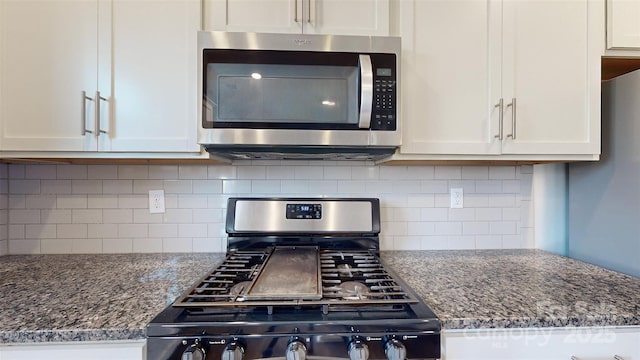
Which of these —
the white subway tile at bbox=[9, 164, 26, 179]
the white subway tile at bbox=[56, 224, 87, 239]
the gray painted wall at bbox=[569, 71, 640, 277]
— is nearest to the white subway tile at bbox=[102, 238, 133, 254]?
the white subway tile at bbox=[56, 224, 87, 239]

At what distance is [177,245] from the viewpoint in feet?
4.96

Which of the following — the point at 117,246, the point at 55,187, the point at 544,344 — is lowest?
the point at 544,344

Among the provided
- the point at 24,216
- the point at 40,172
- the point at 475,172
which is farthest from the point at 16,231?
the point at 475,172

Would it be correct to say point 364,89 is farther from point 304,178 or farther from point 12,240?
point 12,240

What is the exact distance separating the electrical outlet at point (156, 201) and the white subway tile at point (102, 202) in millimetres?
160

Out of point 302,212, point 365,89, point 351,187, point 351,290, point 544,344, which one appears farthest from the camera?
point 351,187

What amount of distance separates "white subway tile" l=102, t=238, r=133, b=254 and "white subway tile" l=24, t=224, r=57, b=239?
0.77ft

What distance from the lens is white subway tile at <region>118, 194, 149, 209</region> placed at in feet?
4.91

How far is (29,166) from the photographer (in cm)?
146

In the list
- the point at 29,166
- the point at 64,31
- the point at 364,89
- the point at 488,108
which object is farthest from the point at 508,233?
the point at 29,166

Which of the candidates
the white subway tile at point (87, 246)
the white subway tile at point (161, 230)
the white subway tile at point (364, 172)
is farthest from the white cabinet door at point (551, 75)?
the white subway tile at point (87, 246)

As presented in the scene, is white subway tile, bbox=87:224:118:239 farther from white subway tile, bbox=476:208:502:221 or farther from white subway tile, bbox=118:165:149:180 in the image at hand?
white subway tile, bbox=476:208:502:221

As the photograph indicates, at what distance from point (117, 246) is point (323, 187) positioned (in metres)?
1.01

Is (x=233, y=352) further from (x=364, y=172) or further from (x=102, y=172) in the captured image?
(x=102, y=172)
